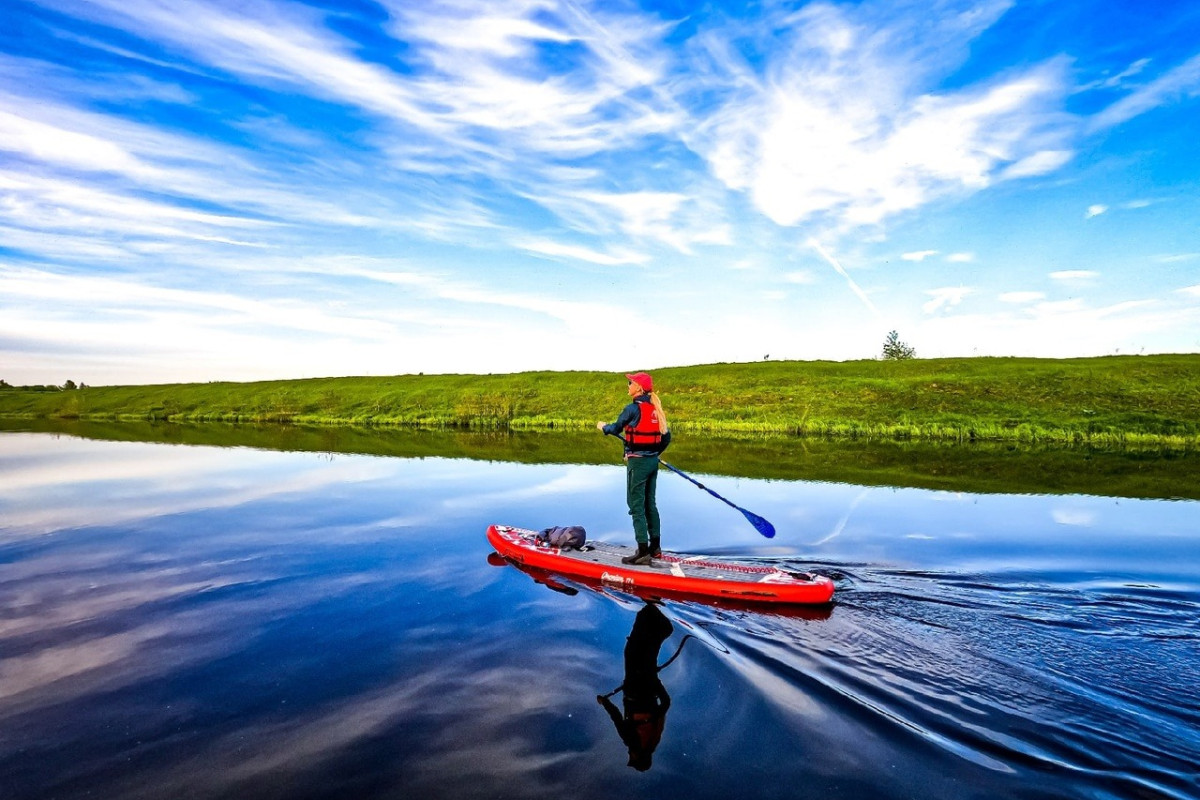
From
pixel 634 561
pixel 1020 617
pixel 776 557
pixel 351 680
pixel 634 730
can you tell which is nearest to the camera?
pixel 634 730

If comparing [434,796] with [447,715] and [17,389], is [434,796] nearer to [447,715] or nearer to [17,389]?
[447,715]

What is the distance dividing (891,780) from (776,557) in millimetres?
8465

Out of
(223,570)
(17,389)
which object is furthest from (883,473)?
(17,389)

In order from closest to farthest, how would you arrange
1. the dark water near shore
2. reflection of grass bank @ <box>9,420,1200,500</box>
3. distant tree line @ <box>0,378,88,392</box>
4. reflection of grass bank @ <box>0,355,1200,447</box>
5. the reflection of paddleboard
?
the dark water near shore → the reflection of paddleboard → reflection of grass bank @ <box>9,420,1200,500</box> → reflection of grass bank @ <box>0,355,1200,447</box> → distant tree line @ <box>0,378,88,392</box>

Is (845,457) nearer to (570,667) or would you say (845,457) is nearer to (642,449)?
(642,449)

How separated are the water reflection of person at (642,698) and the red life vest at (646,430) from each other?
3635 mm

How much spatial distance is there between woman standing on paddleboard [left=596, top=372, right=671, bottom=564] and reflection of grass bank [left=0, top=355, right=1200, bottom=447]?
3701 cm

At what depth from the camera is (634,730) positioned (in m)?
7.44

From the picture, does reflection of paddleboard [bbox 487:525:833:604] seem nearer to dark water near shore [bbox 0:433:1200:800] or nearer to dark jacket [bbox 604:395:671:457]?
dark water near shore [bbox 0:433:1200:800]

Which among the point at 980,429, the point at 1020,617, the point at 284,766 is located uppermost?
the point at 980,429

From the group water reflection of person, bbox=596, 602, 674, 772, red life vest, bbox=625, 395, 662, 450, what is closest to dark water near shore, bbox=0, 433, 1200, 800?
water reflection of person, bbox=596, 602, 674, 772

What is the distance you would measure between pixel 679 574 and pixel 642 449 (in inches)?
95.2

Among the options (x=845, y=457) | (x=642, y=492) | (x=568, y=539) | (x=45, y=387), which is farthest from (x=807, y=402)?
Result: (x=45, y=387)

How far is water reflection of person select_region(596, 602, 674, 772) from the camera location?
7.16m
